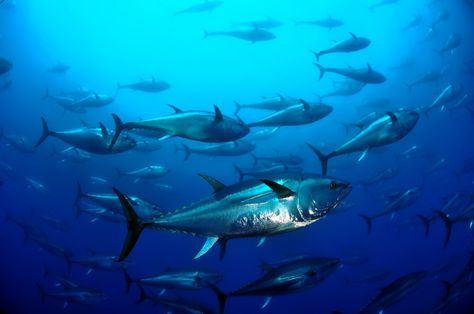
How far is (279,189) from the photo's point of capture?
1.82m

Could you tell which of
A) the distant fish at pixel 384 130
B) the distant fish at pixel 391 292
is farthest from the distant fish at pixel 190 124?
the distant fish at pixel 391 292

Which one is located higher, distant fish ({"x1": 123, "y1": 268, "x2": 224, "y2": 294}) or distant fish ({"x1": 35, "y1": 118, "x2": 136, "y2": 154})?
distant fish ({"x1": 35, "y1": 118, "x2": 136, "y2": 154})

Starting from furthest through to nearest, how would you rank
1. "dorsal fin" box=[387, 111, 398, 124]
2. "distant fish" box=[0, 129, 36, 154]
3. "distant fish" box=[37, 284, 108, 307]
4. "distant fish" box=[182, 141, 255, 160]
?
"distant fish" box=[0, 129, 36, 154]
"distant fish" box=[182, 141, 255, 160]
"distant fish" box=[37, 284, 108, 307]
"dorsal fin" box=[387, 111, 398, 124]

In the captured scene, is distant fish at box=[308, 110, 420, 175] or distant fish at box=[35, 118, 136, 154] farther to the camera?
distant fish at box=[35, 118, 136, 154]

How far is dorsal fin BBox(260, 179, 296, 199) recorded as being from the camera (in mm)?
1780

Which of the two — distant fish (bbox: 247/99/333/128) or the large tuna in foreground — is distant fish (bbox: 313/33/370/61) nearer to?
distant fish (bbox: 247/99/333/128)

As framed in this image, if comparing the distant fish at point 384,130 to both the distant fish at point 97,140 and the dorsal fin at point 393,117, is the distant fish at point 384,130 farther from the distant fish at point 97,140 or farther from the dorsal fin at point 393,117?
the distant fish at point 97,140

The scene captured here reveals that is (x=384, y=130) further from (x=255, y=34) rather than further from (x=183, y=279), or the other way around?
(x=255, y=34)

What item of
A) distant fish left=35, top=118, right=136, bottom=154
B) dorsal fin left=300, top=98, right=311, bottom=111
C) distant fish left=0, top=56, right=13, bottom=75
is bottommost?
distant fish left=35, top=118, right=136, bottom=154

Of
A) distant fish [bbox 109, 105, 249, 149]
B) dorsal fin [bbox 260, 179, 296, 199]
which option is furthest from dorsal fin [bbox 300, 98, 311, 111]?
dorsal fin [bbox 260, 179, 296, 199]

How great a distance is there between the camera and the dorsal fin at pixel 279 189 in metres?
1.78

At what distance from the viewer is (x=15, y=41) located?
2267cm

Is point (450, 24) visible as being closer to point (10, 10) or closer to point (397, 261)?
point (397, 261)

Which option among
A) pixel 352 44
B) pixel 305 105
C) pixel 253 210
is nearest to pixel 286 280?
pixel 253 210
